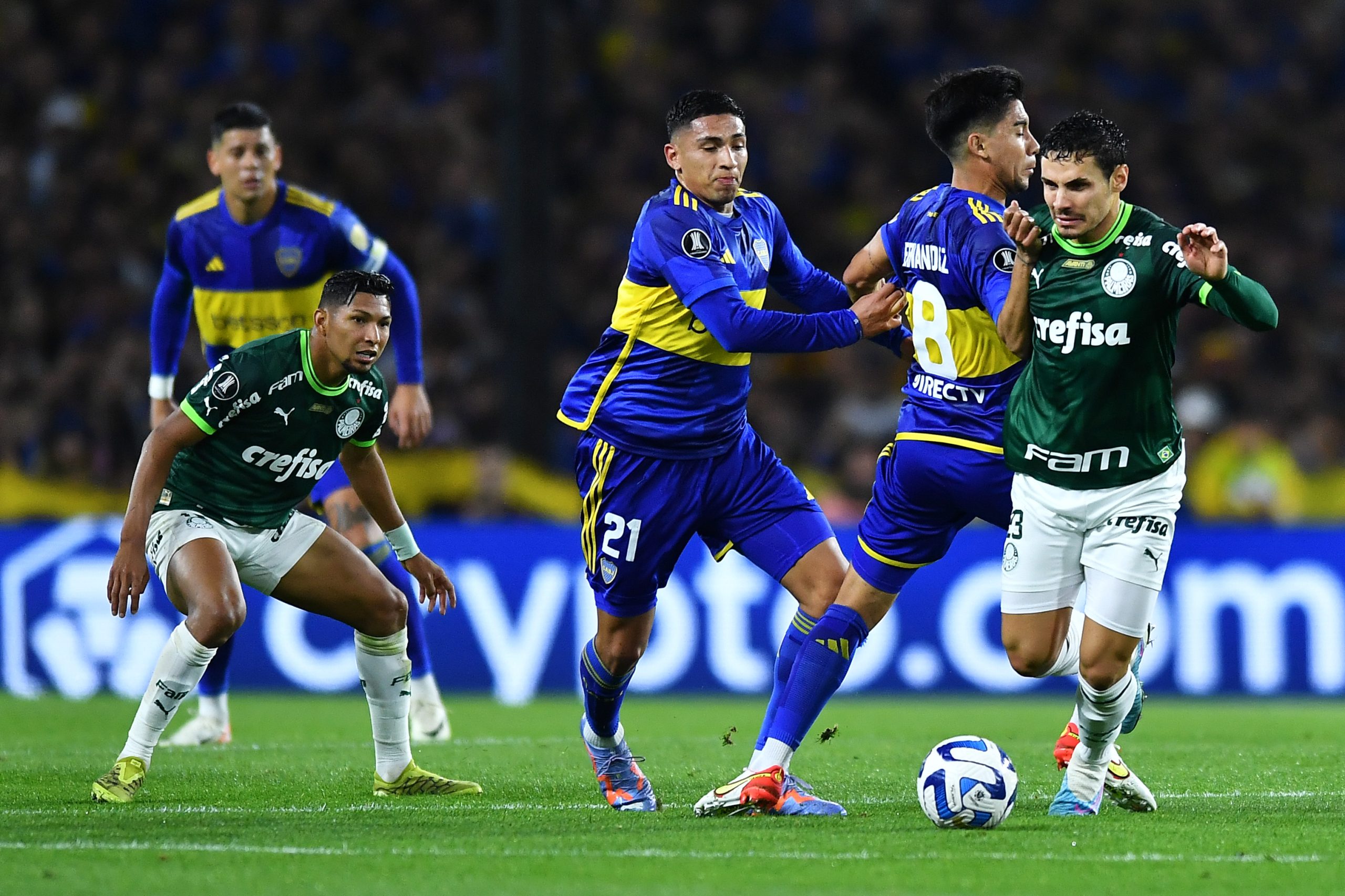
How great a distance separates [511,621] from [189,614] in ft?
18.9

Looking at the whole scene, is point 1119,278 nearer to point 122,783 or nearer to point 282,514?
point 282,514

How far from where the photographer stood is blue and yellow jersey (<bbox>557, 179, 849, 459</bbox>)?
20.3 ft

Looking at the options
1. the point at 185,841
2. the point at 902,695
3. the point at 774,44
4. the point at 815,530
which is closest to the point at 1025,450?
the point at 815,530

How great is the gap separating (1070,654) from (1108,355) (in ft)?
3.74

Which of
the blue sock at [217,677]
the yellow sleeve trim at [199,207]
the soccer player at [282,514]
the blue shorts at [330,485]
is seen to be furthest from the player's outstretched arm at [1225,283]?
the blue sock at [217,677]

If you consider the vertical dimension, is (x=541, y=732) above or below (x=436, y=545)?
below

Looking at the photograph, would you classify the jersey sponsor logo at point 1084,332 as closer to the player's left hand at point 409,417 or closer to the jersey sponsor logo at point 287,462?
the jersey sponsor logo at point 287,462

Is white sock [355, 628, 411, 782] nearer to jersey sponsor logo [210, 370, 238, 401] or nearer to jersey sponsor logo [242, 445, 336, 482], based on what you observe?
jersey sponsor logo [242, 445, 336, 482]

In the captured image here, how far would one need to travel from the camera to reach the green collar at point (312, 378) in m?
6.65

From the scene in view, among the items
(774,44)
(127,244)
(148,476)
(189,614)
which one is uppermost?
(774,44)

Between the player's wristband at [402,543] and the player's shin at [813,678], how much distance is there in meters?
1.59

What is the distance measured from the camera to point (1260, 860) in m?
5.00

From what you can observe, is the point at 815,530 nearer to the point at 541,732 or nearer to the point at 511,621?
the point at 541,732

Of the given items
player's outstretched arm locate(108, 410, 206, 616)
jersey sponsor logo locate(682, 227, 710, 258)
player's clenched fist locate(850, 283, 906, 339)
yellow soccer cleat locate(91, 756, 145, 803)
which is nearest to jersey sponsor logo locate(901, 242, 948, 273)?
player's clenched fist locate(850, 283, 906, 339)
